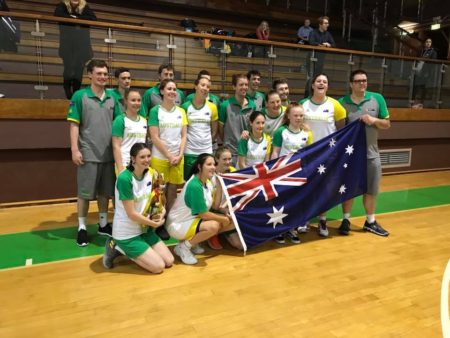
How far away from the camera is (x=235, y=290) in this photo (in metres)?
2.64

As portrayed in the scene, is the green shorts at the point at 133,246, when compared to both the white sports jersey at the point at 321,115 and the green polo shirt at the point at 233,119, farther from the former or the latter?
the white sports jersey at the point at 321,115

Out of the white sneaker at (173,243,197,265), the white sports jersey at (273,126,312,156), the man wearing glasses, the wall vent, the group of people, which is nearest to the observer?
the group of people

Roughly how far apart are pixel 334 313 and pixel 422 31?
1071 cm

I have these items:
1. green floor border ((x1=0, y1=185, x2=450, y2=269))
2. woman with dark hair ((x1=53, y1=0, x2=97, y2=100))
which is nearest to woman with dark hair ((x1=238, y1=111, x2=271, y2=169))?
green floor border ((x1=0, y1=185, x2=450, y2=269))

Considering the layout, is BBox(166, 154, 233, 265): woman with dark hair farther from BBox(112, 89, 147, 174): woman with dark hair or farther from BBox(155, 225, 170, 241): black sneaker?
BBox(112, 89, 147, 174): woman with dark hair

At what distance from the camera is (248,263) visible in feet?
10.2

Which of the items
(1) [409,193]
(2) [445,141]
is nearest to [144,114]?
(1) [409,193]

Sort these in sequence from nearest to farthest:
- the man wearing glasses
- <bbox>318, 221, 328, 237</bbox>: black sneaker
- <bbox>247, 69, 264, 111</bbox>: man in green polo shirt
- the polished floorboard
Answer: the polished floorboard
the man wearing glasses
<bbox>318, 221, 328, 237</bbox>: black sneaker
<bbox>247, 69, 264, 111</bbox>: man in green polo shirt

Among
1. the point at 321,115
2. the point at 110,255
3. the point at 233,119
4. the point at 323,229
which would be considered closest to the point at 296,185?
the point at 323,229

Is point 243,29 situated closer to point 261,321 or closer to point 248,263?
point 248,263

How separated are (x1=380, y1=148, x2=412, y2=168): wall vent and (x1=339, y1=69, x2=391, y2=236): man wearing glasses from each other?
10.6 ft

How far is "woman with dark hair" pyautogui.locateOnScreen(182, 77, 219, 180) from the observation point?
3539mm

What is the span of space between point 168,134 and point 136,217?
887 millimetres

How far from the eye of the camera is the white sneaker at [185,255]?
10.0ft
